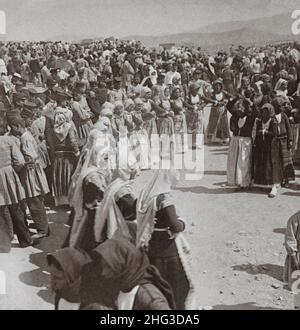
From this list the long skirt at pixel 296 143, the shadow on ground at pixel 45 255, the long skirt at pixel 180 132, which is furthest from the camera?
the long skirt at pixel 180 132

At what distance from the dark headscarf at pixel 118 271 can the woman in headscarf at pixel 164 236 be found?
0.49 ft

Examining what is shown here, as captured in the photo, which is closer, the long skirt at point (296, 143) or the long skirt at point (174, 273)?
the long skirt at point (174, 273)

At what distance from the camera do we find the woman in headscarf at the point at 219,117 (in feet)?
32.5

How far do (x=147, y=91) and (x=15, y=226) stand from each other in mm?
3601

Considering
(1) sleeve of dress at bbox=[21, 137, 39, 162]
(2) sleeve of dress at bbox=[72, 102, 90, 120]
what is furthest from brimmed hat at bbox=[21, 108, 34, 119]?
(1) sleeve of dress at bbox=[21, 137, 39, 162]

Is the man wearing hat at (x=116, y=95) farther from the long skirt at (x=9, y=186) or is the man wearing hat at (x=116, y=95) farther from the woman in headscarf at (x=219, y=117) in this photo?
the long skirt at (x=9, y=186)

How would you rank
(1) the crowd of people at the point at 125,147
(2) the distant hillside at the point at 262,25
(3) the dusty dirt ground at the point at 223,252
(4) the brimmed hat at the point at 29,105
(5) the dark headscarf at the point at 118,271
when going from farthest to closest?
(4) the brimmed hat at the point at 29,105 → (2) the distant hillside at the point at 262,25 → (3) the dusty dirt ground at the point at 223,252 → (1) the crowd of people at the point at 125,147 → (5) the dark headscarf at the point at 118,271

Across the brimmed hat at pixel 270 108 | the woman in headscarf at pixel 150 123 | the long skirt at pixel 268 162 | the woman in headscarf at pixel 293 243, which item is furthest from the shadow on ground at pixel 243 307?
the woman in headscarf at pixel 150 123

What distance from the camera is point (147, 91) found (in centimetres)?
946

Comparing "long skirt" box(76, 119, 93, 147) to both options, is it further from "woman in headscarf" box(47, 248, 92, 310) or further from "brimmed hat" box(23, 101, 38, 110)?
"woman in headscarf" box(47, 248, 92, 310)

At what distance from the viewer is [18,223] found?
6543 mm
